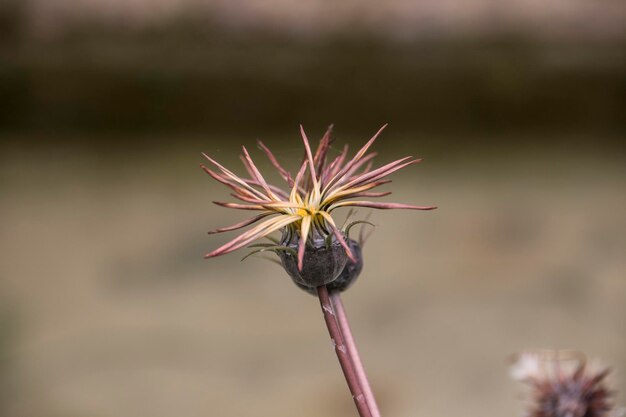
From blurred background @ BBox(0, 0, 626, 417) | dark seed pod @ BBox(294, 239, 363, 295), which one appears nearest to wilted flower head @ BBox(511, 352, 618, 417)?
dark seed pod @ BBox(294, 239, 363, 295)

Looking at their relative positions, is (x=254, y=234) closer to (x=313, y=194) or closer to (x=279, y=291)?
(x=313, y=194)

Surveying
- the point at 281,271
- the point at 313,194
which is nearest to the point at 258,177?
the point at 313,194

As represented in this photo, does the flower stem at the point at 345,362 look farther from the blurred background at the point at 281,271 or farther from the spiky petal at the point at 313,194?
the blurred background at the point at 281,271

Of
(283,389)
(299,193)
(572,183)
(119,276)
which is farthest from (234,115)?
(299,193)

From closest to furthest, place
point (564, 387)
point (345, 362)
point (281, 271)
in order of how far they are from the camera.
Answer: point (345, 362), point (564, 387), point (281, 271)

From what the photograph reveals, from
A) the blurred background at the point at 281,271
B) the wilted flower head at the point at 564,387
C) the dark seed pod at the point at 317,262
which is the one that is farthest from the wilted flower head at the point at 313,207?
A: the blurred background at the point at 281,271

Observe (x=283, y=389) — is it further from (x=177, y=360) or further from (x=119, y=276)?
(x=119, y=276)
